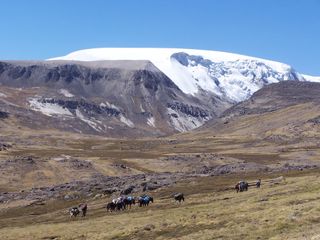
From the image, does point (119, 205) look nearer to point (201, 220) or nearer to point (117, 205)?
point (117, 205)

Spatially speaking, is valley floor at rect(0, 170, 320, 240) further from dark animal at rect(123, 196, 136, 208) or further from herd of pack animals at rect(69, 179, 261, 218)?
dark animal at rect(123, 196, 136, 208)

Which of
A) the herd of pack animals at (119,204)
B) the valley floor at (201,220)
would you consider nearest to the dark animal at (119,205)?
the herd of pack animals at (119,204)

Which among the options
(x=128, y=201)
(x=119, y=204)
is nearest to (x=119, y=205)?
(x=119, y=204)

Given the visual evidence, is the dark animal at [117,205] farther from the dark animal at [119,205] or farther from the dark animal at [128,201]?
the dark animal at [128,201]

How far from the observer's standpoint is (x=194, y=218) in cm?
5038

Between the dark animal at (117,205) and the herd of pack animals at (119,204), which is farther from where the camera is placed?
the dark animal at (117,205)

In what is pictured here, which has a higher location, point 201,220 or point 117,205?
point 117,205

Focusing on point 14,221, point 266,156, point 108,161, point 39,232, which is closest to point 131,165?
point 108,161

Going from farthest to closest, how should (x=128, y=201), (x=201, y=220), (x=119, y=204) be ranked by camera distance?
(x=128, y=201) → (x=119, y=204) → (x=201, y=220)

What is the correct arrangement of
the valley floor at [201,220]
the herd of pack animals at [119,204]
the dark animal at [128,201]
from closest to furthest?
the valley floor at [201,220] < the herd of pack animals at [119,204] < the dark animal at [128,201]

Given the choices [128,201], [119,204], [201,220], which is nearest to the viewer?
[201,220]

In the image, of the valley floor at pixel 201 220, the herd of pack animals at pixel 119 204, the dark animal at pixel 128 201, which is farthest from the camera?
the dark animal at pixel 128 201

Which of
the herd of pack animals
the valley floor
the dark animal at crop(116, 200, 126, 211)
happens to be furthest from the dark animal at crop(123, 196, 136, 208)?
the valley floor

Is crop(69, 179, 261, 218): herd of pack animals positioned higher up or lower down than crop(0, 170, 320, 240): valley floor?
higher up
